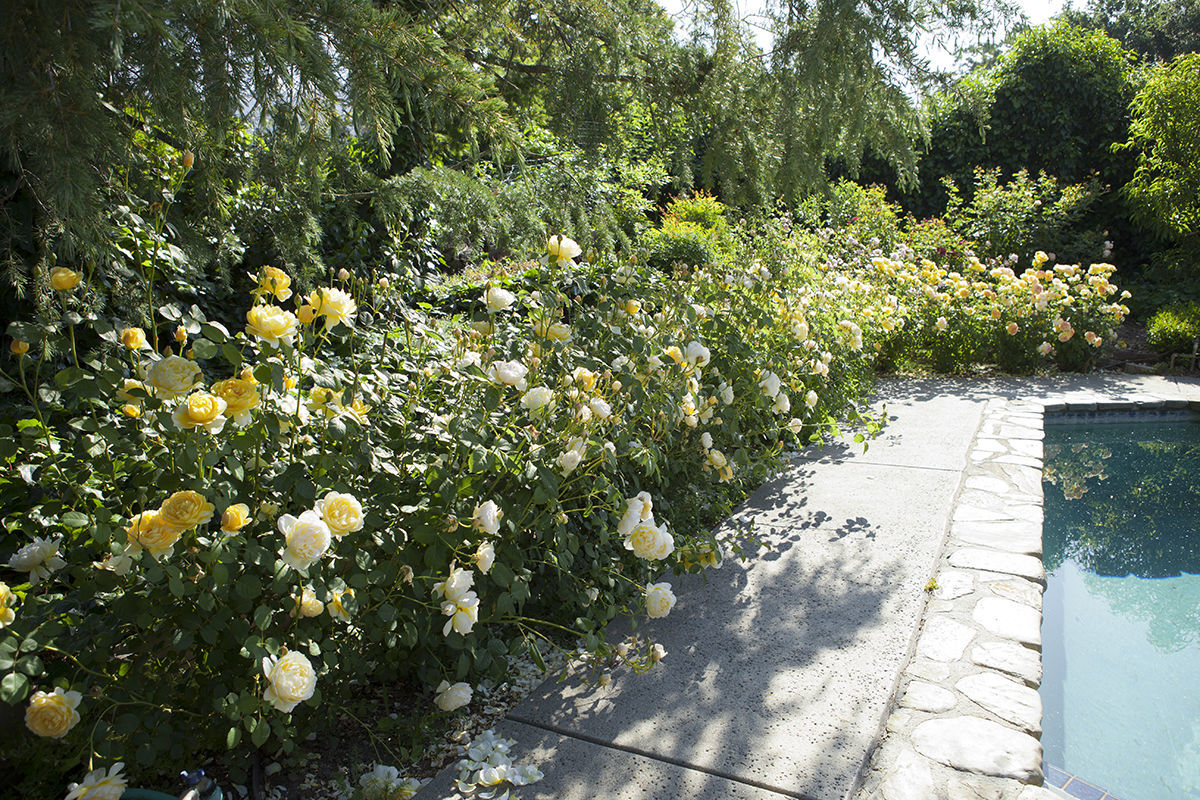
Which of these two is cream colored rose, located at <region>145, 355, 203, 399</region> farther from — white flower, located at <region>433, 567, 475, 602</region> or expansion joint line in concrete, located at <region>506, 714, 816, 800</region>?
expansion joint line in concrete, located at <region>506, 714, 816, 800</region>

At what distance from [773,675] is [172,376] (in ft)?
5.38

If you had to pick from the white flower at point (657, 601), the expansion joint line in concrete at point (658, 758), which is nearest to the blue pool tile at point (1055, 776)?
the expansion joint line in concrete at point (658, 758)

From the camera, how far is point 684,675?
2078mm

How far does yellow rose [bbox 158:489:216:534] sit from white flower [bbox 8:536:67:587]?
0.93 ft

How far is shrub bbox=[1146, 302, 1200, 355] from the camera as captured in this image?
6465 millimetres

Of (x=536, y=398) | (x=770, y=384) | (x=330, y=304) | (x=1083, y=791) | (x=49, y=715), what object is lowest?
(x=1083, y=791)

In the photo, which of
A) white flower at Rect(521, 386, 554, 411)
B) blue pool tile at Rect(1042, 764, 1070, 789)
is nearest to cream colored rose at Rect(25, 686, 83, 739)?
white flower at Rect(521, 386, 554, 411)

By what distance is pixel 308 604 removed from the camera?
149 centimetres

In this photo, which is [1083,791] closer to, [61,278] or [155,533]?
[155,533]

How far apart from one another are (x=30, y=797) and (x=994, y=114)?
36.4 feet

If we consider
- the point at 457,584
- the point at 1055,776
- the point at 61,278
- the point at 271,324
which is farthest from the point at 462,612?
the point at 1055,776

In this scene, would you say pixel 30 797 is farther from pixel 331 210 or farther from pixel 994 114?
pixel 994 114

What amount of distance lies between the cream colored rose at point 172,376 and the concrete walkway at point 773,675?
39.4 inches

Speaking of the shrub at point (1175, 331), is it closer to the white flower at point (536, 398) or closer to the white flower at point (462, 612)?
the white flower at point (536, 398)
